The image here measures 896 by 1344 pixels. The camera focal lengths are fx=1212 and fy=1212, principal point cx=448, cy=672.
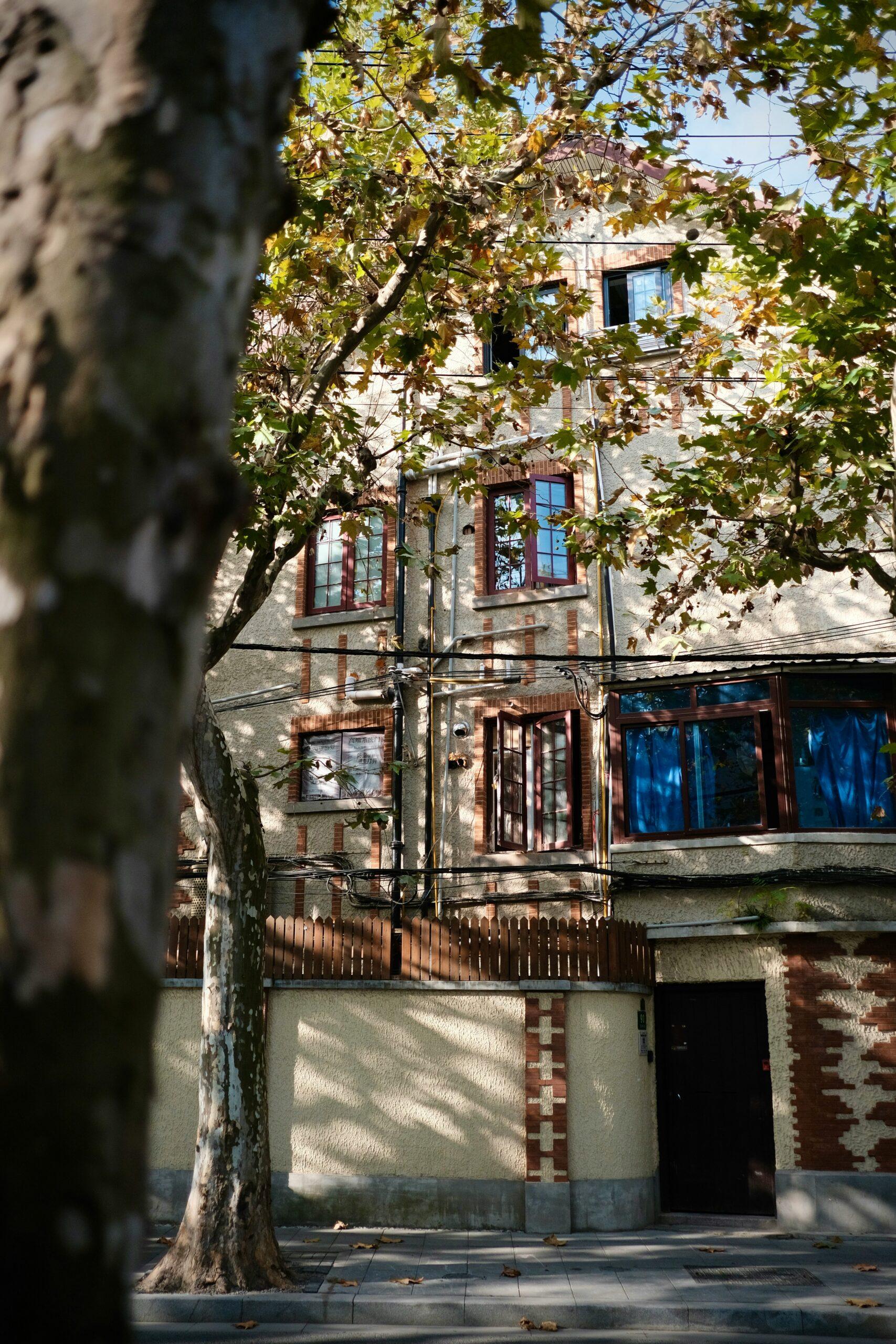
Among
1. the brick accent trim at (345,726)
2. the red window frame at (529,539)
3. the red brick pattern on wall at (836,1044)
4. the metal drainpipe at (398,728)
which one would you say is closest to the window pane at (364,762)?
the brick accent trim at (345,726)

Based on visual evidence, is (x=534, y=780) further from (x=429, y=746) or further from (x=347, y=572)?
(x=347, y=572)

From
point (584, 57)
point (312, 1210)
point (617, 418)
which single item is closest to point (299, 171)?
point (584, 57)

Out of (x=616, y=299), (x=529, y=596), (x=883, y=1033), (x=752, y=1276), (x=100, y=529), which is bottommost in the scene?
(x=752, y=1276)

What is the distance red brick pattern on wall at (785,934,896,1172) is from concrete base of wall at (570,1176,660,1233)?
1.90m

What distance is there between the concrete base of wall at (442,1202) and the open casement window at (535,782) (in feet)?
14.7

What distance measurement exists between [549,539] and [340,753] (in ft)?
14.5

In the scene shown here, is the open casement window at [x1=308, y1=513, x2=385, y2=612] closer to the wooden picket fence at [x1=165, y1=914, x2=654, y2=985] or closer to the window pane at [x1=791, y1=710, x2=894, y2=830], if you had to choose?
the wooden picket fence at [x1=165, y1=914, x2=654, y2=985]

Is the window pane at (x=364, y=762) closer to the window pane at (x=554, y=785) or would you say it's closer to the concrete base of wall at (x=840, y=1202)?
the window pane at (x=554, y=785)

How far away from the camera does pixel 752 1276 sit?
1084cm

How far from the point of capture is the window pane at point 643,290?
58.5 feet

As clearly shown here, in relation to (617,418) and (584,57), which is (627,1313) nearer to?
(584,57)

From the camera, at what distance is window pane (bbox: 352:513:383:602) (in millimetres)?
18562

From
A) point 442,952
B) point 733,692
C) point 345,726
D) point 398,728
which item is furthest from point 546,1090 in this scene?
point 345,726

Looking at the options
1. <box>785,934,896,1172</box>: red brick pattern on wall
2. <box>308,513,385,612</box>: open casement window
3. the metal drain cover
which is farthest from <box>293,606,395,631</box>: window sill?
the metal drain cover
